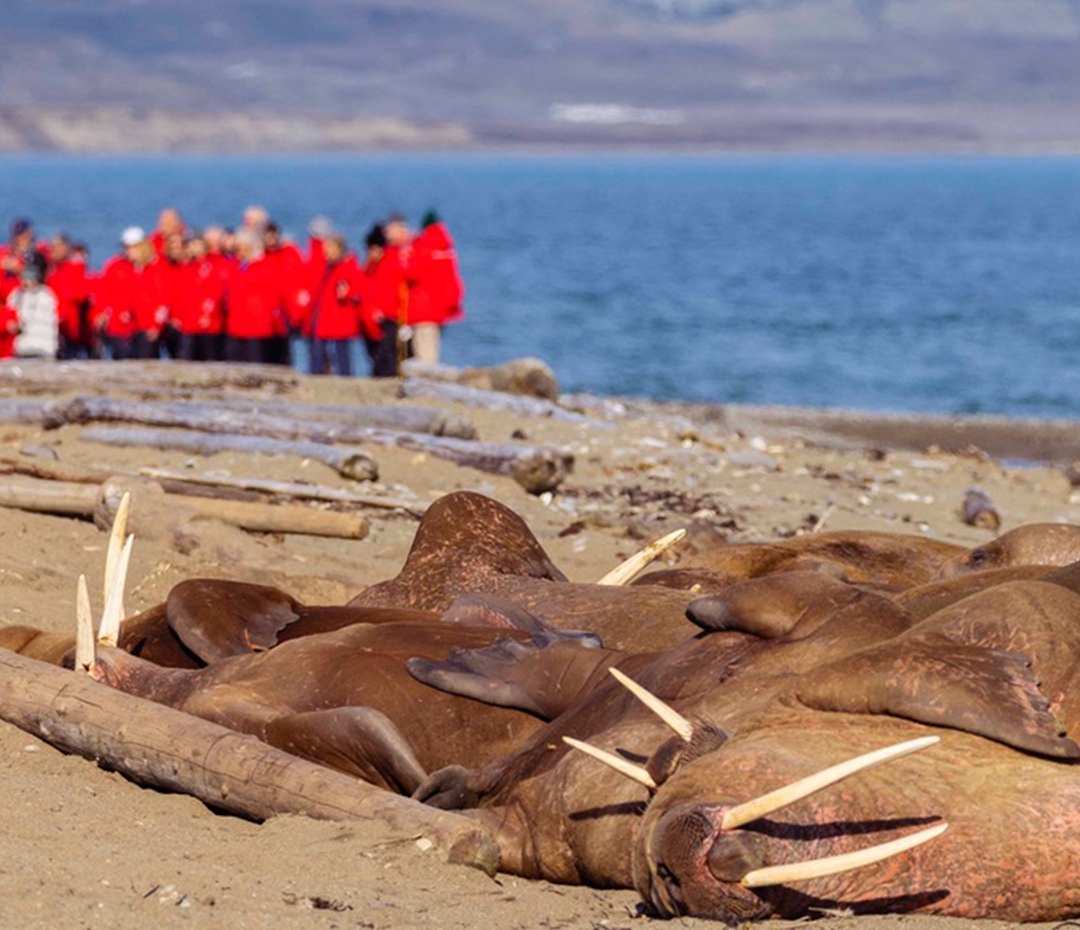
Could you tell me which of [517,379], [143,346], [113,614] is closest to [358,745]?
[113,614]

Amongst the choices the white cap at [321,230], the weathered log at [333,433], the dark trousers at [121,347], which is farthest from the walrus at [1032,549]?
the dark trousers at [121,347]

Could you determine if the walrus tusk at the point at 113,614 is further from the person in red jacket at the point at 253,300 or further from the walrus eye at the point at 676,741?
the person in red jacket at the point at 253,300

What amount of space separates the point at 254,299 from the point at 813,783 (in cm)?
1651

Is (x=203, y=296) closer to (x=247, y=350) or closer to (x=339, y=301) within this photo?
(x=247, y=350)

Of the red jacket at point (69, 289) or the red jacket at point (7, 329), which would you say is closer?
the red jacket at point (7, 329)

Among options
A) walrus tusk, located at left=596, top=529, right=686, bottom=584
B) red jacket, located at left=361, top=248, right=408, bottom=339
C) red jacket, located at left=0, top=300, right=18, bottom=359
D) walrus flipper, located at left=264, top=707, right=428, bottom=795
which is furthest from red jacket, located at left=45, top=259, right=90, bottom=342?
walrus flipper, located at left=264, top=707, right=428, bottom=795

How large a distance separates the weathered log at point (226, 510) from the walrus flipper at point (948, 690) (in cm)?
501

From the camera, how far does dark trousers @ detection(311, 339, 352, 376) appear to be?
21.3 m

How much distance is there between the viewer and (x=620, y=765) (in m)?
5.92

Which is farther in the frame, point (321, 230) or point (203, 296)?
point (203, 296)

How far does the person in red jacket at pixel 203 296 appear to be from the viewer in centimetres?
2172

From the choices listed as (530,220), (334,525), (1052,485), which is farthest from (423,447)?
(530,220)

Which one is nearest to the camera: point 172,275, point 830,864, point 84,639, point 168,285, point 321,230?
point 830,864

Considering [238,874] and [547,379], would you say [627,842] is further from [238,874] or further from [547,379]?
[547,379]
